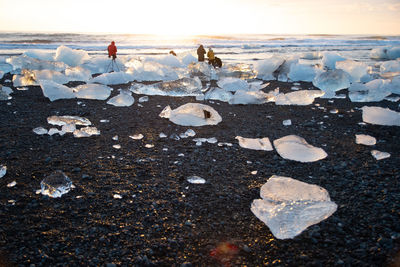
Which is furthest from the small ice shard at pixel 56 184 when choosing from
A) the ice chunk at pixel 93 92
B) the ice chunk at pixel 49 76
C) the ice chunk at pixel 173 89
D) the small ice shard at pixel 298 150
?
the ice chunk at pixel 49 76

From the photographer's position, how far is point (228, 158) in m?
3.05

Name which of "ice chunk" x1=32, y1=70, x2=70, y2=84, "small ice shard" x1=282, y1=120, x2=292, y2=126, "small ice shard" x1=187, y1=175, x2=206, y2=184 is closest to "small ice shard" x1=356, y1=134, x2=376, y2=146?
"small ice shard" x1=282, y1=120, x2=292, y2=126

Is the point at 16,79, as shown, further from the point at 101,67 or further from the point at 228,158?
the point at 228,158

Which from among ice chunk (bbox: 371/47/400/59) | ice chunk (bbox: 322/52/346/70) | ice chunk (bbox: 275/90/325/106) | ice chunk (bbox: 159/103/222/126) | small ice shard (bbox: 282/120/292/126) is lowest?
small ice shard (bbox: 282/120/292/126)

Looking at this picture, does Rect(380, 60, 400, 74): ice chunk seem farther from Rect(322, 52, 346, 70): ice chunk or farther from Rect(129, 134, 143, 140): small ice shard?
Rect(129, 134, 143, 140): small ice shard

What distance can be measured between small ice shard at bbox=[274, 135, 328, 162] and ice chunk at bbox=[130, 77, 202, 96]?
304cm

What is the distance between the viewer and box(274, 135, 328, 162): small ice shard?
3014 millimetres

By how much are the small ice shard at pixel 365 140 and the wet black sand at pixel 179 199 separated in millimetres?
77

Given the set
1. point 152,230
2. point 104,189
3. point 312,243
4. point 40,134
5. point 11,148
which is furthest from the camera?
point 40,134

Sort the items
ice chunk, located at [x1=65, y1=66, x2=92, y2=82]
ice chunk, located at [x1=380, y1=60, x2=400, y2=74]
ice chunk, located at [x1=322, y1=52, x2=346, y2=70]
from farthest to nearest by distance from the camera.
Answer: ice chunk, located at [x1=322, y1=52, x2=346, y2=70] < ice chunk, located at [x1=380, y1=60, x2=400, y2=74] < ice chunk, located at [x1=65, y1=66, x2=92, y2=82]

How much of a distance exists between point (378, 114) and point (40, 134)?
4746 mm

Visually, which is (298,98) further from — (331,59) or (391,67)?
(391,67)

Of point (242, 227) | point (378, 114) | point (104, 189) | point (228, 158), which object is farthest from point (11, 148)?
point (378, 114)

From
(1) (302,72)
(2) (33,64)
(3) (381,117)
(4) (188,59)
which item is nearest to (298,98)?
(3) (381,117)
